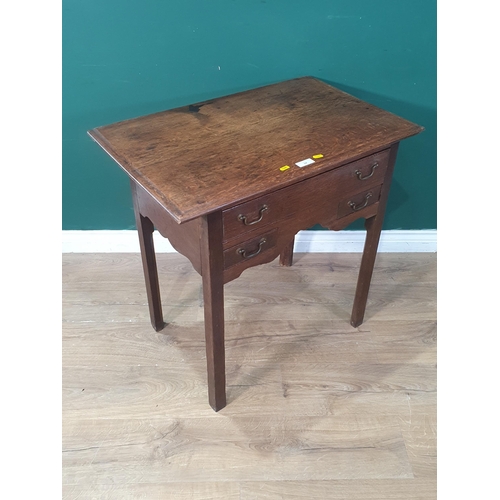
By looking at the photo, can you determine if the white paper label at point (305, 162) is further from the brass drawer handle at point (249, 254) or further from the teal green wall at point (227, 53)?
the teal green wall at point (227, 53)

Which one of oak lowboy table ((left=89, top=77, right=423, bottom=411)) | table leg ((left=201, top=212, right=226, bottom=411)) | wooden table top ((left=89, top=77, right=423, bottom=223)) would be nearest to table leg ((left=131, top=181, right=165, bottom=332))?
oak lowboy table ((left=89, top=77, right=423, bottom=411))

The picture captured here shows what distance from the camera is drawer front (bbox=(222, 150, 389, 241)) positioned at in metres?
1.25

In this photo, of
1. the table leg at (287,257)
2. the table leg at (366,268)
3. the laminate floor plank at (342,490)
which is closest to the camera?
the laminate floor plank at (342,490)

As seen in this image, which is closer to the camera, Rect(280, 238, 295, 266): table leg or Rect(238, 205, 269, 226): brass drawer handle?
Rect(238, 205, 269, 226): brass drawer handle

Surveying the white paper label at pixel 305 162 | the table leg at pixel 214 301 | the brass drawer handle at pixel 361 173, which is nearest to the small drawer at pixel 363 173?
the brass drawer handle at pixel 361 173

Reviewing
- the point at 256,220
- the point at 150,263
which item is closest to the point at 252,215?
the point at 256,220

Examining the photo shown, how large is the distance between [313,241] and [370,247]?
0.53 meters

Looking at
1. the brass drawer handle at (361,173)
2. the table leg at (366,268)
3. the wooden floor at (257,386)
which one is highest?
the brass drawer handle at (361,173)

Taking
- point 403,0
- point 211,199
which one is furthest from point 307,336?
point 403,0

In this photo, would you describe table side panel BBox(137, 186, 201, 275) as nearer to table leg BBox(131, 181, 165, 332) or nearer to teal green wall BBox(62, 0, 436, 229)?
table leg BBox(131, 181, 165, 332)

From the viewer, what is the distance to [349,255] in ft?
7.27

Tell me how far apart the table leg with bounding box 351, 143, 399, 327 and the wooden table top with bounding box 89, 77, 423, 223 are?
0.46ft

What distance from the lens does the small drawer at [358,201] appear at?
148cm

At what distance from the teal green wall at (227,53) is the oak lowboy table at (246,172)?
0.18 metres
